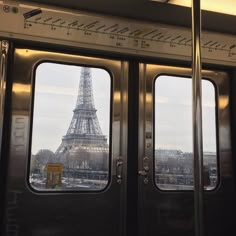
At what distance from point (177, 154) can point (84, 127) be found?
2.37 feet

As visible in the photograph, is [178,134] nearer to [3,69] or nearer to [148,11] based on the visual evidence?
[148,11]

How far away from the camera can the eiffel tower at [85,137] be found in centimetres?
244

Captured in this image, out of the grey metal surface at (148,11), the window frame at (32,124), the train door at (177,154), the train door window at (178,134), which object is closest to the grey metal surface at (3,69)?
the window frame at (32,124)

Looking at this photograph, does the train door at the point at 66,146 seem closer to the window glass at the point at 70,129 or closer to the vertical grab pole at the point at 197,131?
the window glass at the point at 70,129

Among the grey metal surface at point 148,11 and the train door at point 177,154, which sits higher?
the grey metal surface at point 148,11

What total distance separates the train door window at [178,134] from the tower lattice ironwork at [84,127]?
43 cm

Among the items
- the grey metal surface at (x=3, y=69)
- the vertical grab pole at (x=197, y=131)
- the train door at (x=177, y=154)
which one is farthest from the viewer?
the train door at (x=177, y=154)

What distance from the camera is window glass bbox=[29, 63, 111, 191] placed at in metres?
2.37

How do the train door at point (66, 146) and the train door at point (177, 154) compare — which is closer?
the train door at point (66, 146)

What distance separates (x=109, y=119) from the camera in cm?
254

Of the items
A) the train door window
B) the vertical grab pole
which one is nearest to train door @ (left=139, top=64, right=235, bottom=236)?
the train door window

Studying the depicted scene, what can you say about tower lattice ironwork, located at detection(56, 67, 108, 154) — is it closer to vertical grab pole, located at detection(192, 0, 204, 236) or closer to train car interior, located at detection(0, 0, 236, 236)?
train car interior, located at detection(0, 0, 236, 236)

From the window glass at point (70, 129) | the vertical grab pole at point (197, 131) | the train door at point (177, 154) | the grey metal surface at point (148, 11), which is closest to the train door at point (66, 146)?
the window glass at point (70, 129)

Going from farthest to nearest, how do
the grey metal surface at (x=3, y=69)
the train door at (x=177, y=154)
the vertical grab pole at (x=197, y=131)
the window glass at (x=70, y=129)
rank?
the train door at (x=177, y=154), the window glass at (x=70, y=129), the grey metal surface at (x=3, y=69), the vertical grab pole at (x=197, y=131)
